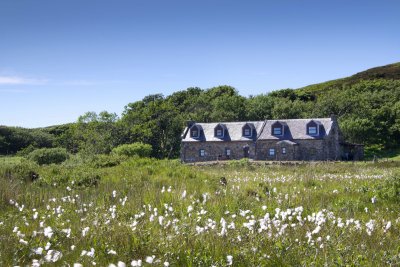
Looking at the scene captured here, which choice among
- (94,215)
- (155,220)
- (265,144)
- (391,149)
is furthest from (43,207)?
(391,149)

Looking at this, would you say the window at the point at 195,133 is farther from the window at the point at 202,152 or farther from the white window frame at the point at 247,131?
the white window frame at the point at 247,131

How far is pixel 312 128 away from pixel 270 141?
18.8 ft

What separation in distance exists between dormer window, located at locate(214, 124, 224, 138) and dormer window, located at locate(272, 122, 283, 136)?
7529 mm

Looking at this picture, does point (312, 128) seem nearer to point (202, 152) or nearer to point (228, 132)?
point (228, 132)

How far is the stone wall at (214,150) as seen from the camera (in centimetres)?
5672

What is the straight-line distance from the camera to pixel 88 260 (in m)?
4.11

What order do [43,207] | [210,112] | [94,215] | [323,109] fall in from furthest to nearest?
[210,112], [323,109], [43,207], [94,215]

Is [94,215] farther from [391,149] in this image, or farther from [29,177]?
[391,149]

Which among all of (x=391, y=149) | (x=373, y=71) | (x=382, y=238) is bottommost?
(x=391, y=149)

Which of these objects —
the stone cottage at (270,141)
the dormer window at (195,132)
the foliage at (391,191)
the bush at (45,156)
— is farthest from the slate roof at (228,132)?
the foliage at (391,191)

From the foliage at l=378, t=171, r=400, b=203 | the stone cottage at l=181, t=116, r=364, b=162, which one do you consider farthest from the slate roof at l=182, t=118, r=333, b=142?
the foliage at l=378, t=171, r=400, b=203

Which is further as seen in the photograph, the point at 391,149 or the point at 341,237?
the point at 391,149

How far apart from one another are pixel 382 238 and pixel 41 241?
4.32m

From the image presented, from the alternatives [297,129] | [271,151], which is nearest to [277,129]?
[297,129]
